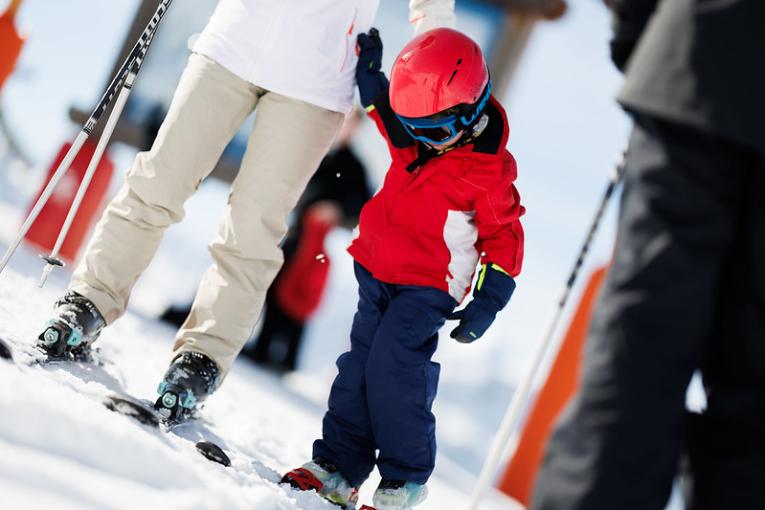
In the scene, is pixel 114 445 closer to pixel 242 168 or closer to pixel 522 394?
pixel 522 394

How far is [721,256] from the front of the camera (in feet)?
3.67

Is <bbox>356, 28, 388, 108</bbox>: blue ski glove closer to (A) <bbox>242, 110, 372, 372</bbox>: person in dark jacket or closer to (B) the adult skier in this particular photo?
(B) the adult skier

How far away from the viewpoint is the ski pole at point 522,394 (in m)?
1.55

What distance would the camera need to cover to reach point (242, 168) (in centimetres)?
224

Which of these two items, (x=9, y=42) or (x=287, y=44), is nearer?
(x=287, y=44)

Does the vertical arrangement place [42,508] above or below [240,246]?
below

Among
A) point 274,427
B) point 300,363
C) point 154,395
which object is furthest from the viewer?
point 300,363

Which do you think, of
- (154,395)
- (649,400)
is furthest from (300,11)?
(649,400)

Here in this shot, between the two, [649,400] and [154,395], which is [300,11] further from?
[649,400]

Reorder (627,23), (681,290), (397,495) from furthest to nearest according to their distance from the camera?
(397,495) < (627,23) < (681,290)

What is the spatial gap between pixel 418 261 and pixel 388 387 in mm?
377

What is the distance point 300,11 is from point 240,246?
76 centimetres

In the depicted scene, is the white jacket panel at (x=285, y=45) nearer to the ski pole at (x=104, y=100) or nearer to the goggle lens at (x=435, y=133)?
the ski pole at (x=104, y=100)

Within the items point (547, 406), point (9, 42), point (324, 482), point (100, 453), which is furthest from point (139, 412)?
point (9, 42)
